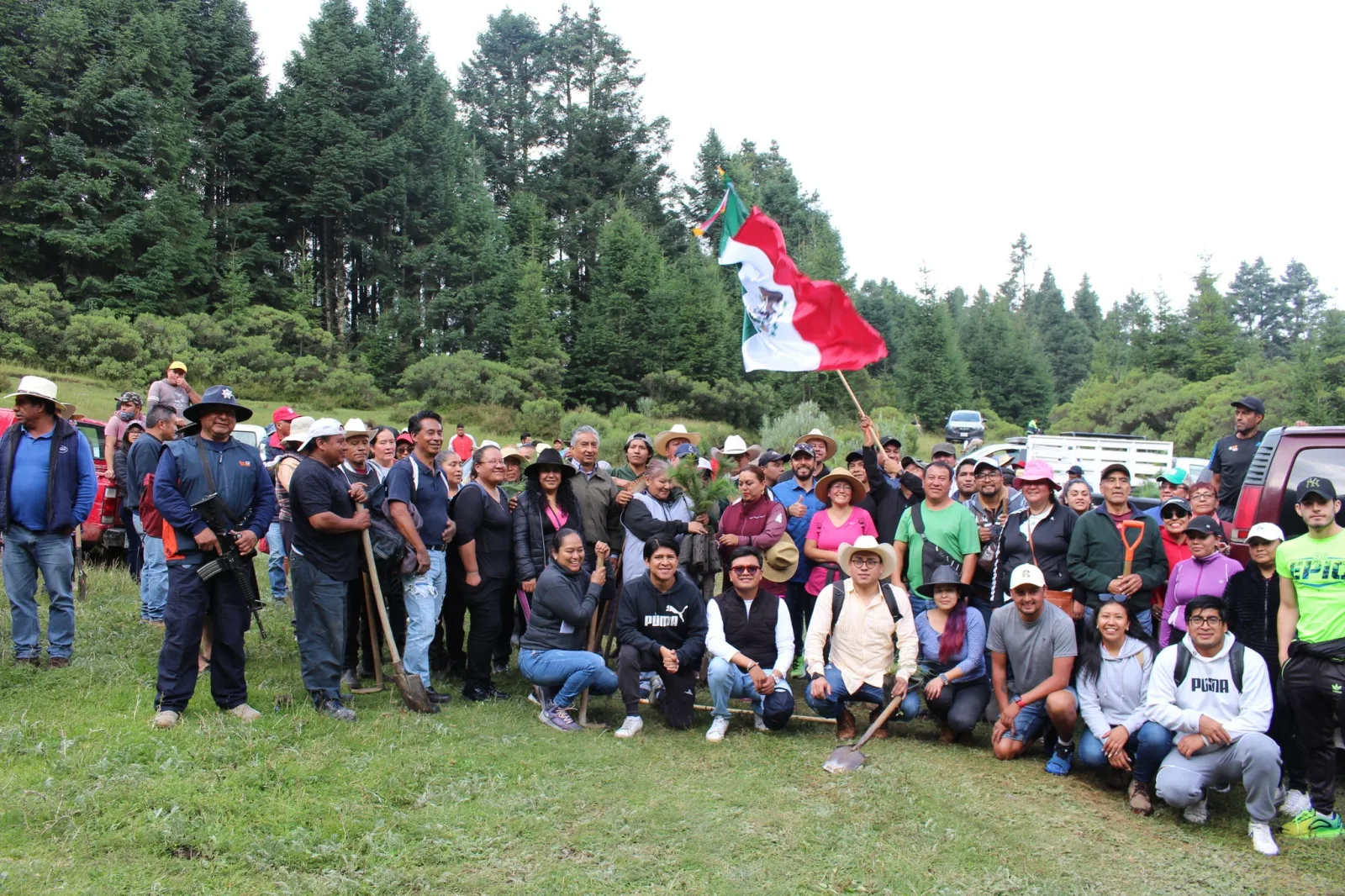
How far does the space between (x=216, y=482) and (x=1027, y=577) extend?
5573 millimetres

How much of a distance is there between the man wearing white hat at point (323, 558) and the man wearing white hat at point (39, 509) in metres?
1.98

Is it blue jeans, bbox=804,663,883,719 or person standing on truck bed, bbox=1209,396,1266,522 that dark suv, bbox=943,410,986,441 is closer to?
person standing on truck bed, bbox=1209,396,1266,522

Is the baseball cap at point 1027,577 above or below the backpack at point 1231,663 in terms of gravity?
above

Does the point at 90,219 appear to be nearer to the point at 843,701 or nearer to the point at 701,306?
the point at 701,306

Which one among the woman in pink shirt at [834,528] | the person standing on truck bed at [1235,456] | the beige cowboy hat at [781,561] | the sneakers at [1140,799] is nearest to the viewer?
the sneakers at [1140,799]

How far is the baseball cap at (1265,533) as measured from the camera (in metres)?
6.13

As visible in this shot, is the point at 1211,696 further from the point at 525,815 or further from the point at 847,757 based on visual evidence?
the point at 525,815

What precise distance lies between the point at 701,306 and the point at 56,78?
85.8ft

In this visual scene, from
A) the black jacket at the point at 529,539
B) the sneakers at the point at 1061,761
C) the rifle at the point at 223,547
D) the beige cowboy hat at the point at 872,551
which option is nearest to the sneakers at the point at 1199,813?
the sneakers at the point at 1061,761

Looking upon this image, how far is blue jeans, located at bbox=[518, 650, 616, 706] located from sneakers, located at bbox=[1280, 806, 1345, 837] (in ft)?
14.5

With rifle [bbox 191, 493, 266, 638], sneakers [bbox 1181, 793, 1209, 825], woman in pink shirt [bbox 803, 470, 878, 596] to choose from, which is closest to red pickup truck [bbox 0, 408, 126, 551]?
rifle [bbox 191, 493, 266, 638]

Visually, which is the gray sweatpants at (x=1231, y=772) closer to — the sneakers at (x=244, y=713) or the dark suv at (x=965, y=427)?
the sneakers at (x=244, y=713)

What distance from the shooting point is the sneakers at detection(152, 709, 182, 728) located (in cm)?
594

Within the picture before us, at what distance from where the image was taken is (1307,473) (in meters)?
6.56
